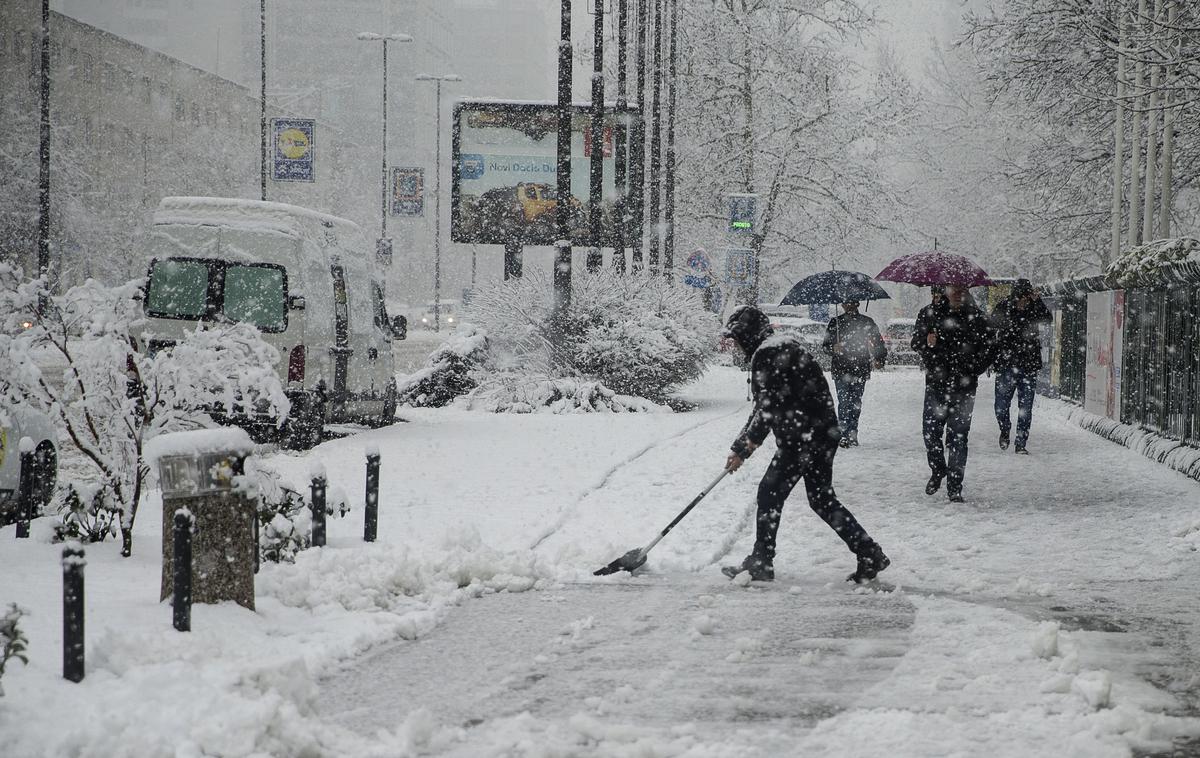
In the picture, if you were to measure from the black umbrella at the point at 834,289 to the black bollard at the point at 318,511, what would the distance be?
31.8ft

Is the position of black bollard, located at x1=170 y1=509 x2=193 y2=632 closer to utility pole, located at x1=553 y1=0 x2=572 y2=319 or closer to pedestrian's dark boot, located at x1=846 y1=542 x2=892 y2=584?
pedestrian's dark boot, located at x1=846 y1=542 x2=892 y2=584

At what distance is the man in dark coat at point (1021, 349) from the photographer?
51.3 ft

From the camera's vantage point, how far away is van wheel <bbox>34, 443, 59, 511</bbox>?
967cm

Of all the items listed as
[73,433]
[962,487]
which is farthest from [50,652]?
[962,487]

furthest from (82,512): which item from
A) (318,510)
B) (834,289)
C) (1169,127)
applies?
(1169,127)

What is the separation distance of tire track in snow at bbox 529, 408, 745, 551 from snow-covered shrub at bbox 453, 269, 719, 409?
152cm

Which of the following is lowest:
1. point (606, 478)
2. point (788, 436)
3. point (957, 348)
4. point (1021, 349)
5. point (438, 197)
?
point (606, 478)

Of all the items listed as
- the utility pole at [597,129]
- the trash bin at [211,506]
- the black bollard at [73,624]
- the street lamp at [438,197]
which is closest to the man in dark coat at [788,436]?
the trash bin at [211,506]

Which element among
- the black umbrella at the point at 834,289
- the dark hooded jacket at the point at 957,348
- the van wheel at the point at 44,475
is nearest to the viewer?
the van wheel at the point at 44,475

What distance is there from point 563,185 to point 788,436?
1412 centimetres

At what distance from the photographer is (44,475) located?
33.2 ft

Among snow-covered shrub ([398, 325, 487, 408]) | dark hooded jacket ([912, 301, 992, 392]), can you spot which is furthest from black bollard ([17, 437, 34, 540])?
snow-covered shrub ([398, 325, 487, 408])

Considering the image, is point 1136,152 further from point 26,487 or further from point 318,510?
point 26,487

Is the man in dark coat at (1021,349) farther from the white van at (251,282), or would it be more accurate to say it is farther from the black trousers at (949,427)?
the white van at (251,282)
